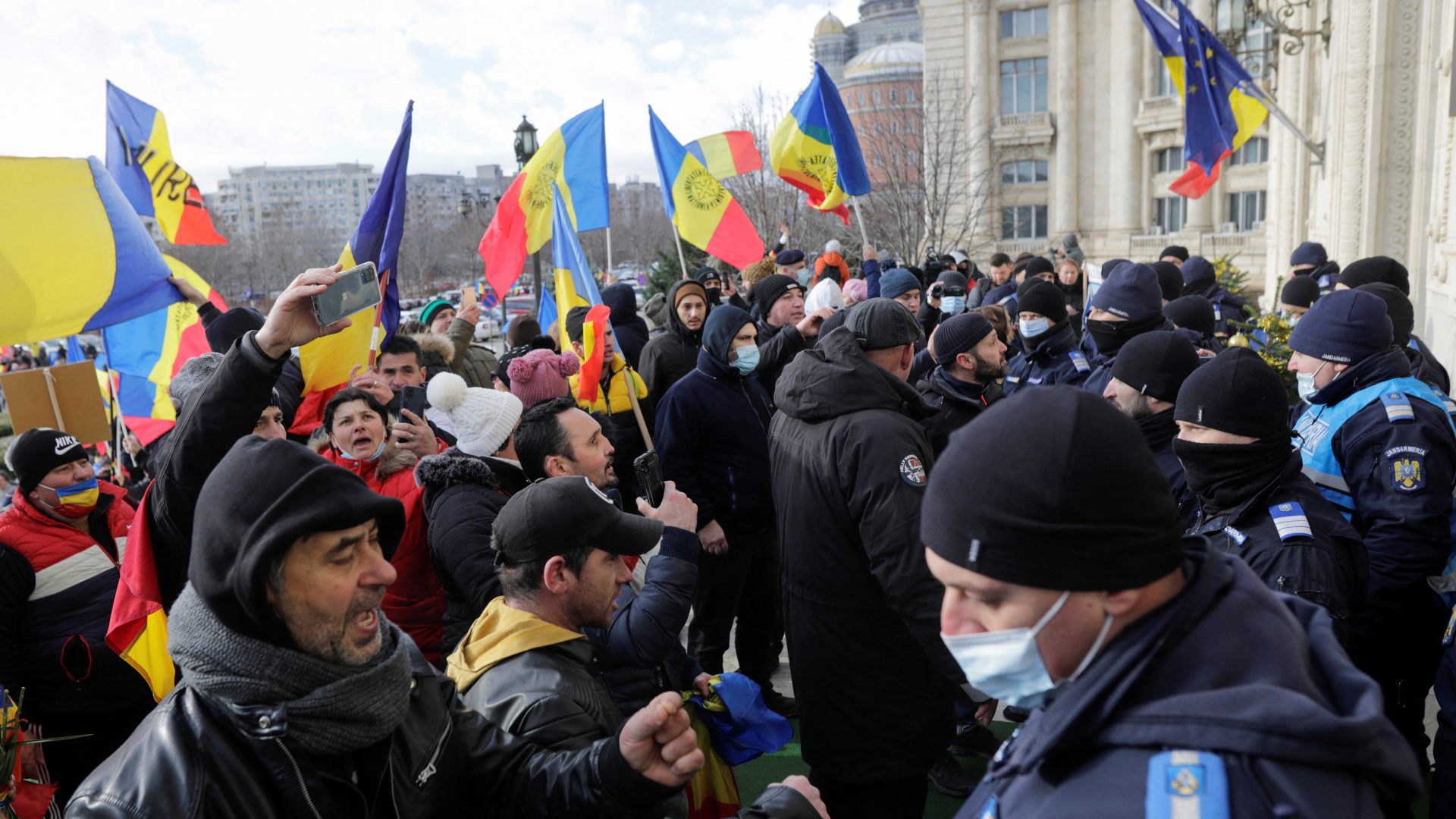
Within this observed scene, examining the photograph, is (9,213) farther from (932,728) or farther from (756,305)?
(756,305)

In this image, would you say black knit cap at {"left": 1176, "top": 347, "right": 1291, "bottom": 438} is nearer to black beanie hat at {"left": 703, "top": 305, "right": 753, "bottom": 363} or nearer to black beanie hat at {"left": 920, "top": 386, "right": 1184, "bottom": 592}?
black beanie hat at {"left": 920, "top": 386, "right": 1184, "bottom": 592}

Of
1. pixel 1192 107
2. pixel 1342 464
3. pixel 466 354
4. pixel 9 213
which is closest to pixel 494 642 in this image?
pixel 9 213

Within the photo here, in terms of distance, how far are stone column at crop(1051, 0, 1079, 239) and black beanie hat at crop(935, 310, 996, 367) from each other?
36454 mm

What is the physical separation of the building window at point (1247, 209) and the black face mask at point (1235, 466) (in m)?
37.1

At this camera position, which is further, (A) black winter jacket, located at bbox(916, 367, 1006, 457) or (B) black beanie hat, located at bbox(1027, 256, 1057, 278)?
(B) black beanie hat, located at bbox(1027, 256, 1057, 278)

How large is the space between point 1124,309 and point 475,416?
12.4ft

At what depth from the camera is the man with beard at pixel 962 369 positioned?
187 inches

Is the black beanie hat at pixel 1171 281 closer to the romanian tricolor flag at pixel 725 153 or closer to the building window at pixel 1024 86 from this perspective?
Answer: the romanian tricolor flag at pixel 725 153

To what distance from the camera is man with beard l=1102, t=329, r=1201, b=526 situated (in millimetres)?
3805

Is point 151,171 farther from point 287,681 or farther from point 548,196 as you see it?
point 287,681

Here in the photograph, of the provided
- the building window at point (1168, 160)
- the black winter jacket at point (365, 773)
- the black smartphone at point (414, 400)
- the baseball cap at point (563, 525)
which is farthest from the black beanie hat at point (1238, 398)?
the building window at point (1168, 160)

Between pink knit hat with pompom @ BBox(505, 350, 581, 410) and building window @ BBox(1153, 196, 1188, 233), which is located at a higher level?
building window @ BBox(1153, 196, 1188, 233)

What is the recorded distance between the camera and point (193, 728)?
1689 mm

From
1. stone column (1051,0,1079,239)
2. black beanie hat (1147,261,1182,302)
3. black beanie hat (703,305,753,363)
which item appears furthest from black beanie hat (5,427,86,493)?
stone column (1051,0,1079,239)
